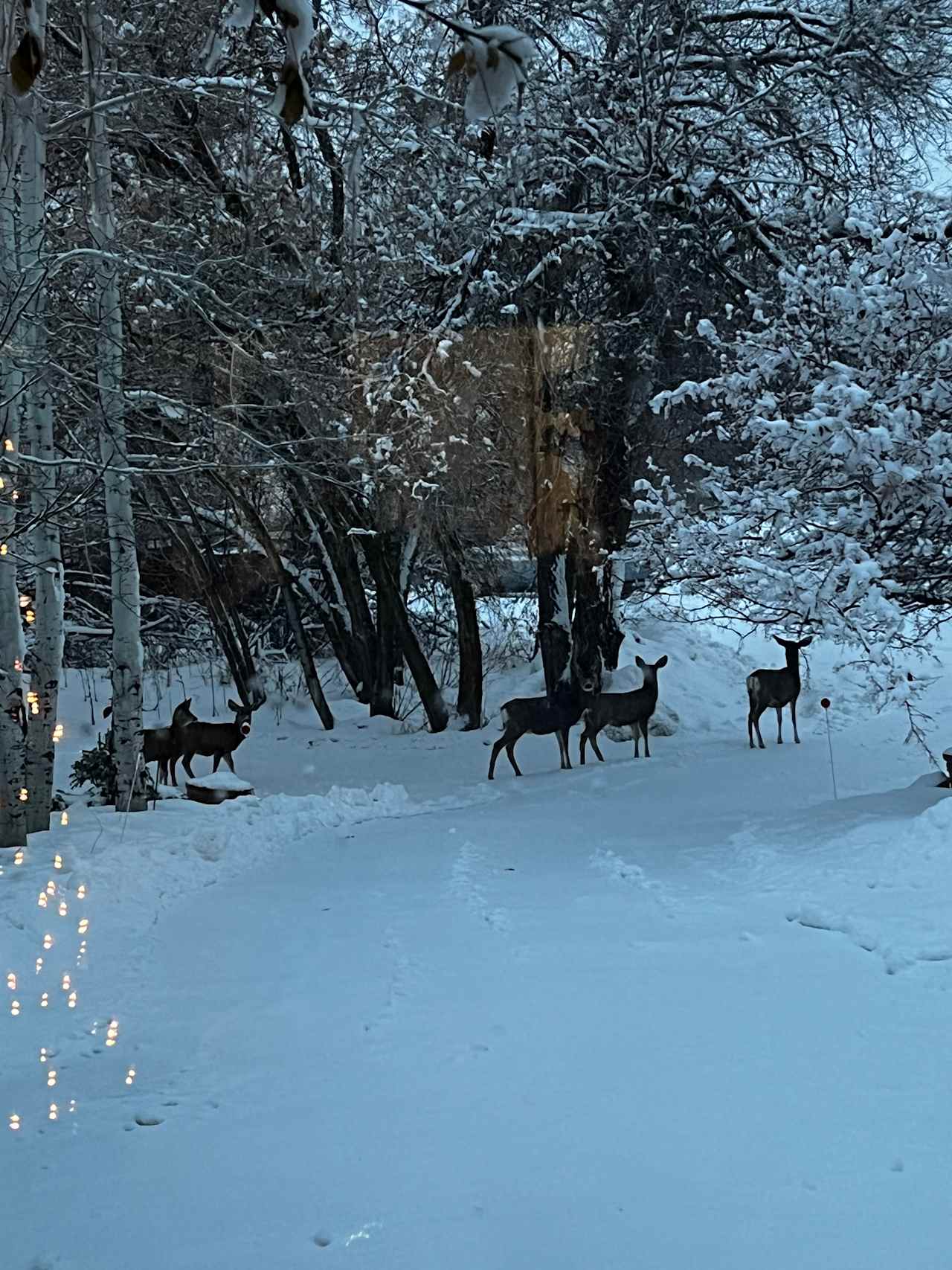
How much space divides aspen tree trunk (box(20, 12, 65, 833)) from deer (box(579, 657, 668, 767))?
703cm

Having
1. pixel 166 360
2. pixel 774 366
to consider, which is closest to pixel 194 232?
pixel 166 360

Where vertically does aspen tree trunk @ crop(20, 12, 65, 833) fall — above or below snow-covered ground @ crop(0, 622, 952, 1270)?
above

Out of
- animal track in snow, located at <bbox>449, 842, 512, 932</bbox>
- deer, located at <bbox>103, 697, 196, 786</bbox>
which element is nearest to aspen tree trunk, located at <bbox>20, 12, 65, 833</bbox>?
deer, located at <bbox>103, 697, 196, 786</bbox>

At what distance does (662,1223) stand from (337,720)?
15.9m

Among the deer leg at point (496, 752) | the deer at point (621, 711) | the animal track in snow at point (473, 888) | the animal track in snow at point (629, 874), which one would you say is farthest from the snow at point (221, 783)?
the animal track in snow at point (629, 874)

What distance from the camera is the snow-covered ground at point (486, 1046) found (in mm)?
3701

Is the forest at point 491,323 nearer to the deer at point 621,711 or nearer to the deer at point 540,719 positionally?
the deer at point 621,711

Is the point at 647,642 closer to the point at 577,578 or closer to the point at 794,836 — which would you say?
the point at 577,578

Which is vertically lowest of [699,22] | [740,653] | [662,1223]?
[662,1223]

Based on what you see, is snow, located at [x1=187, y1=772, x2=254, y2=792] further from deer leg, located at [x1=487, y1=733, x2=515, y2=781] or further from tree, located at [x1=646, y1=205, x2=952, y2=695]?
tree, located at [x1=646, y1=205, x2=952, y2=695]

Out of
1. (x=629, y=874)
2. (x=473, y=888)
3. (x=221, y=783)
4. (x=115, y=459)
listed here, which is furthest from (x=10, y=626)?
(x=629, y=874)

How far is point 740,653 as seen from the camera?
23.7 metres

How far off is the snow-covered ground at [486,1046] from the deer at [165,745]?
3.78 m

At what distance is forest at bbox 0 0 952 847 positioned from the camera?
9281 mm
